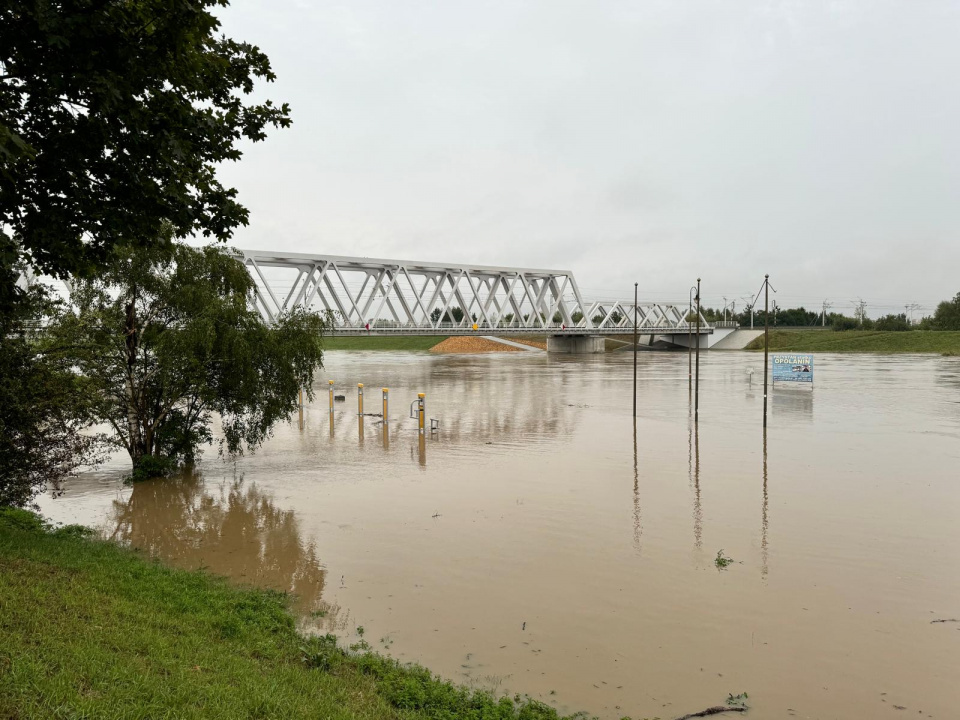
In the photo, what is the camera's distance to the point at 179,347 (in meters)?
16.2

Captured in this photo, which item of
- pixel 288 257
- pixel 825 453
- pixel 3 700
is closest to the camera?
pixel 3 700

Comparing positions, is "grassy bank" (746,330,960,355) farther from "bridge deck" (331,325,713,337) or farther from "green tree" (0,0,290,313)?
"green tree" (0,0,290,313)

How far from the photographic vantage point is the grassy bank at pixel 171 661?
524 cm

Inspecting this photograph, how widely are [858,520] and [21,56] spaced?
15373 mm

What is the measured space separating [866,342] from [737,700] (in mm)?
110776

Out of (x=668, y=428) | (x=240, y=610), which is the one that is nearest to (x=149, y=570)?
(x=240, y=610)

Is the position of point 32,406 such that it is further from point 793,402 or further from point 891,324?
point 891,324

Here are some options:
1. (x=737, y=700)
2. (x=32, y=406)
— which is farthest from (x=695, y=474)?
(x=32, y=406)

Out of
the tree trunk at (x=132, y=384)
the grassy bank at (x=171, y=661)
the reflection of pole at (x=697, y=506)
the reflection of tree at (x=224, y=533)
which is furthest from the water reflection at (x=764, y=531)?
the tree trunk at (x=132, y=384)

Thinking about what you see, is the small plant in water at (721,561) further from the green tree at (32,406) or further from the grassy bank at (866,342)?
the grassy bank at (866,342)

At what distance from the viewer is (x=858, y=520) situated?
44.3 feet

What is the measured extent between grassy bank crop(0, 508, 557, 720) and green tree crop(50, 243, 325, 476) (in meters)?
8.07

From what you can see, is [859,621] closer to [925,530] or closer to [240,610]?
[925,530]

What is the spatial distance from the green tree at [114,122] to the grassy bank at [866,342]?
Result: 4008 inches
